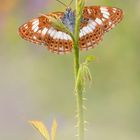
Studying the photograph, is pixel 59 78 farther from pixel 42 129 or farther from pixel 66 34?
pixel 42 129

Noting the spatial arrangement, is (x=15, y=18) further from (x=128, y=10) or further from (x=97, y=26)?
(x=97, y=26)

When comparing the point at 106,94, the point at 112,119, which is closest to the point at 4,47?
the point at 106,94

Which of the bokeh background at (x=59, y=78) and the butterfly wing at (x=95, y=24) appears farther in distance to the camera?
the bokeh background at (x=59, y=78)

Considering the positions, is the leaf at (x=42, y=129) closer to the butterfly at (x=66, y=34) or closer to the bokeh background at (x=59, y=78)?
the butterfly at (x=66, y=34)

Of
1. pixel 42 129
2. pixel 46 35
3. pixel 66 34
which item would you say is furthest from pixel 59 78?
pixel 42 129

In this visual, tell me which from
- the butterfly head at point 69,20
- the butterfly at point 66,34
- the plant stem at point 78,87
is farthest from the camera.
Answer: the butterfly at point 66,34

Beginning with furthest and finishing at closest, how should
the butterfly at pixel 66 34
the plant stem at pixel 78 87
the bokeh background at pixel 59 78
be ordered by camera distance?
the bokeh background at pixel 59 78 → the butterfly at pixel 66 34 → the plant stem at pixel 78 87

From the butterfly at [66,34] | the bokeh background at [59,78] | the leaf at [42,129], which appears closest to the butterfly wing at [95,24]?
the butterfly at [66,34]

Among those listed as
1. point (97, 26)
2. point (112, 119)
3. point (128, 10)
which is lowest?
point (112, 119)
